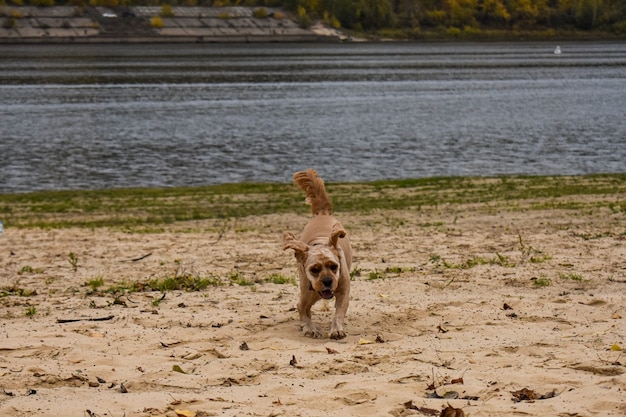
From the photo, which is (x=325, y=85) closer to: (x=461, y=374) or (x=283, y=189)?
(x=283, y=189)

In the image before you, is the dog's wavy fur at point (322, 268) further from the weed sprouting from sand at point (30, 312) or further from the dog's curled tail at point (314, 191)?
the weed sprouting from sand at point (30, 312)

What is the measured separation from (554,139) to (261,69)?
63.5 m

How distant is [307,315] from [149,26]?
158 meters

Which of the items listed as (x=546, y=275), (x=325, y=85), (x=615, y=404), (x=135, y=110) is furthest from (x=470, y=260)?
(x=325, y=85)

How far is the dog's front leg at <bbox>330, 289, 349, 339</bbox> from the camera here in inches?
335

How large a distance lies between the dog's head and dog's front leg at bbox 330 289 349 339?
116 millimetres

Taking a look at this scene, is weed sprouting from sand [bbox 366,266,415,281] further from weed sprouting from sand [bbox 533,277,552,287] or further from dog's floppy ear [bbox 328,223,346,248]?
dog's floppy ear [bbox 328,223,346,248]

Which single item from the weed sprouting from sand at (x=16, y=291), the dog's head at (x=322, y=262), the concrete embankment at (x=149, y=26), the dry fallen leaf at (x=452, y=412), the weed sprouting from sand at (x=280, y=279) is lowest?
the concrete embankment at (x=149, y=26)

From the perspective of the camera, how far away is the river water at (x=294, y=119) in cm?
3703

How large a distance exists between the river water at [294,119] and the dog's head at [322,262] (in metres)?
24.5

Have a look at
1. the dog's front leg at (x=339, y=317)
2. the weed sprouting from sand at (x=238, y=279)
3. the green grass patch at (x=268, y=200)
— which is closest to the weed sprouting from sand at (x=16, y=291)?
the weed sprouting from sand at (x=238, y=279)

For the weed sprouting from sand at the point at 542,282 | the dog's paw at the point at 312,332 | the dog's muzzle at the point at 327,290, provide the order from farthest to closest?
the weed sprouting from sand at the point at 542,282 → the dog's paw at the point at 312,332 → the dog's muzzle at the point at 327,290

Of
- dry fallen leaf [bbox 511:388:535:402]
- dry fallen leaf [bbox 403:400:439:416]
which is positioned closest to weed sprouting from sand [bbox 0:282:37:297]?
dry fallen leaf [bbox 403:400:439:416]

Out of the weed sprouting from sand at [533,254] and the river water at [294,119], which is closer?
the weed sprouting from sand at [533,254]
